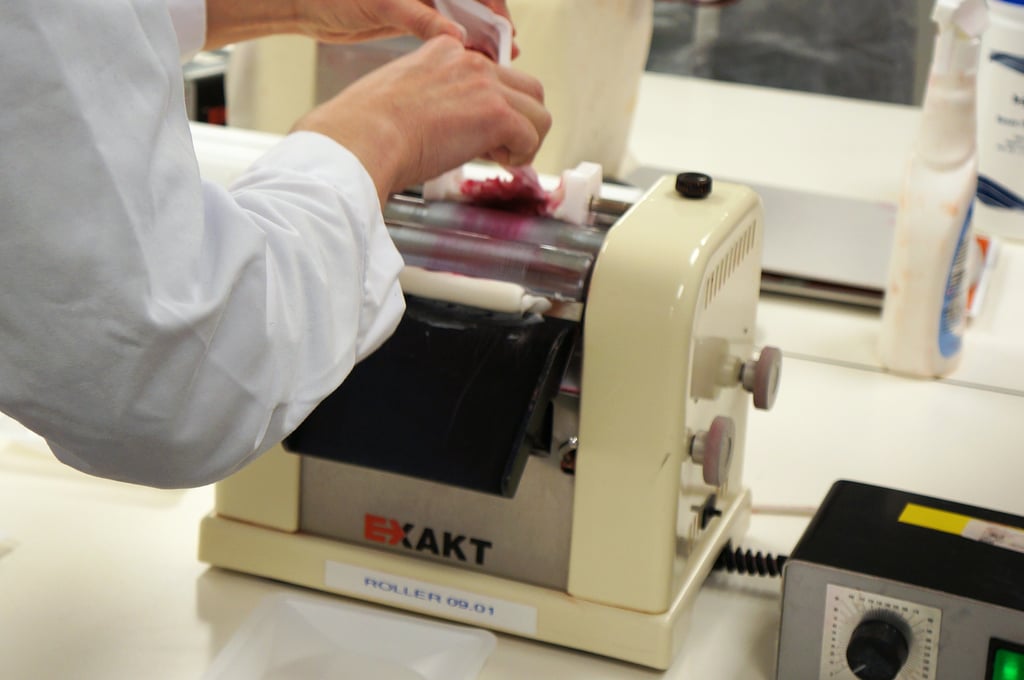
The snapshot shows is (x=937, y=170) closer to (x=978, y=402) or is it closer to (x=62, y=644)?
(x=978, y=402)

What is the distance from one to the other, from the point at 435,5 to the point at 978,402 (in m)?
0.65

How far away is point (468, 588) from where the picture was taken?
79cm

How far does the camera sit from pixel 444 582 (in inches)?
31.5

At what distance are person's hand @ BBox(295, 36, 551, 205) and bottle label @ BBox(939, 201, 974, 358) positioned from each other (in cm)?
47

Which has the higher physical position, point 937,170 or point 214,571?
point 937,170

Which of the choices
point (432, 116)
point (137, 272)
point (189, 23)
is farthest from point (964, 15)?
point (137, 272)

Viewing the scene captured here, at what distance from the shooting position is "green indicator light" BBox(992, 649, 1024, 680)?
2.12 feet

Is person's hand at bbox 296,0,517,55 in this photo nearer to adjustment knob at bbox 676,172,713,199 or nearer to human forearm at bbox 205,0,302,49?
human forearm at bbox 205,0,302,49

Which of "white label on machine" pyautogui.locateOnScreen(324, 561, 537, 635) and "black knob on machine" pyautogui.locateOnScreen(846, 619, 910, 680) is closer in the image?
"black knob on machine" pyautogui.locateOnScreen(846, 619, 910, 680)

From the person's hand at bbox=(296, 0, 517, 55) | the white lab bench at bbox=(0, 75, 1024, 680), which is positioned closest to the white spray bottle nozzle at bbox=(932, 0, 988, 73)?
the white lab bench at bbox=(0, 75, 1024, 680)

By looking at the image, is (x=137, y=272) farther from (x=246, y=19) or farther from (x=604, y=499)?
(x=246, y=19)

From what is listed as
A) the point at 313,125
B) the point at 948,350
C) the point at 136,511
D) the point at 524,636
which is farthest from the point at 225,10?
the point at 948,350

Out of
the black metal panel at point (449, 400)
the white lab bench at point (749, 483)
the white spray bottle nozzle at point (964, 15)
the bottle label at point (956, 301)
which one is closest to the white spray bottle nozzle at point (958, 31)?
the white spray bottle nozzle at point (964, 15)

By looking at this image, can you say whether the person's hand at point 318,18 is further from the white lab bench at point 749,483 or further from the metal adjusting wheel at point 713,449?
the metal adjusting wheel at point 713,449
